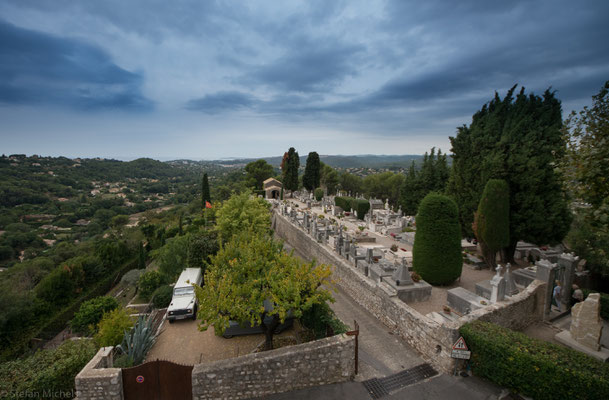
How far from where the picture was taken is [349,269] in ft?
44.2

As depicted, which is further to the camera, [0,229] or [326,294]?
[0,229]

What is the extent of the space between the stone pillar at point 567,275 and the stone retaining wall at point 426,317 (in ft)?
6.16

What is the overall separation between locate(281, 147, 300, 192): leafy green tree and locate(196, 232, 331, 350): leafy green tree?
36.4 meters

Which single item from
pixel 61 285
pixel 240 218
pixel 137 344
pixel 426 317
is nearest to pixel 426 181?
pixel 240 218

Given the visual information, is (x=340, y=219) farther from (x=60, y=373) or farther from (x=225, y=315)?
(x=60, y=373)

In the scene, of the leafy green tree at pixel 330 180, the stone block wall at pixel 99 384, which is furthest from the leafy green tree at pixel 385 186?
the stone block wall at pixel 99 384

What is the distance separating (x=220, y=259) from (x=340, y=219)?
20.4 metres

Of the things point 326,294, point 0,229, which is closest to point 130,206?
point 0,229

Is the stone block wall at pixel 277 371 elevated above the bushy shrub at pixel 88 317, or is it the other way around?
the stone block wall at pixel 277 371

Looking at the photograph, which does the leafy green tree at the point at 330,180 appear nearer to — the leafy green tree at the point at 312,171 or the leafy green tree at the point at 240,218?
the leafy green tree at the point at 312,171

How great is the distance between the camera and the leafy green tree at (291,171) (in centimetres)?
4550

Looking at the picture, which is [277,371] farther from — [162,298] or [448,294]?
[162,298]

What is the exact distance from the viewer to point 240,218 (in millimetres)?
18922

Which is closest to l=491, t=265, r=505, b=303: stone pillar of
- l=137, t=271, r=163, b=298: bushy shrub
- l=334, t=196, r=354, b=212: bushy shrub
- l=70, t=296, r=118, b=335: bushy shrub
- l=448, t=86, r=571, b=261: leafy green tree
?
l=448, t=86, r=571, b=261: leafy green tree
